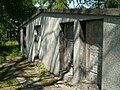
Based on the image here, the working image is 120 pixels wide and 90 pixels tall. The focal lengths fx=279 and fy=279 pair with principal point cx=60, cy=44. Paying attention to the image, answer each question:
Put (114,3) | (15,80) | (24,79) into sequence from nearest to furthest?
1. (15,80)
2. (24,79)
3. (114,3)

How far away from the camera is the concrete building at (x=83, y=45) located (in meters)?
6.54

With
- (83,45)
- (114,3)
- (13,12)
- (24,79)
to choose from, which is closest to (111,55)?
(83,45)

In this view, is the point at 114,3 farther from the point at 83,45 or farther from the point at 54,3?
the point at 83,45

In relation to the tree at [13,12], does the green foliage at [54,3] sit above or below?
above

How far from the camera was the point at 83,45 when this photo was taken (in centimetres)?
895

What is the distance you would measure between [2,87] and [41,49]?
4.97 m

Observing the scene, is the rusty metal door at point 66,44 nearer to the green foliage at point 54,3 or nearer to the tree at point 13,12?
the tree at point 13,12

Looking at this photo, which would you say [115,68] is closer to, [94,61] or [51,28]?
[94,61]

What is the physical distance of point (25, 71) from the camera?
13727 millimetres

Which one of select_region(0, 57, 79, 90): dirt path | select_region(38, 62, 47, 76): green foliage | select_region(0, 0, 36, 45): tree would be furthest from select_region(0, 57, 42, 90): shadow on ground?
select_region(0, 0, 36, 45): tree

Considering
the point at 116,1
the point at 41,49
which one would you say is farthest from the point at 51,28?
the point at 116,1

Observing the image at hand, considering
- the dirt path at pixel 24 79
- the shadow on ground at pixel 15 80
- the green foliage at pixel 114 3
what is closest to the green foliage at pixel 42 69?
the dirt path at pixel 24 79

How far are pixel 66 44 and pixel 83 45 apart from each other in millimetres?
2175

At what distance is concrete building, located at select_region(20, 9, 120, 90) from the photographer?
6.54 m
